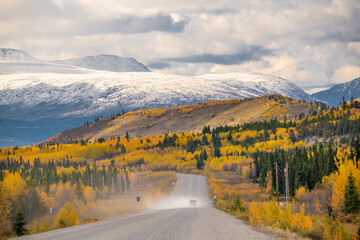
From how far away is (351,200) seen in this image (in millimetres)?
61812

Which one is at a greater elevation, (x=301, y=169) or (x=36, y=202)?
(x=301, y=169)

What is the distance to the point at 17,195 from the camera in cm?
Result: 14388

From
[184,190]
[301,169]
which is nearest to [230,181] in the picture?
[184,190]

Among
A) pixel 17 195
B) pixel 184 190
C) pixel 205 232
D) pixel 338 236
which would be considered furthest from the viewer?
pixel 184 190

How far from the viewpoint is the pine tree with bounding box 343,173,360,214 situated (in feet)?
200

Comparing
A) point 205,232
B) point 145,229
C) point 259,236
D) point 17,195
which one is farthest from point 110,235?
point 17,195

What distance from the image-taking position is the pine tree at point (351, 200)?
61031 millimetres

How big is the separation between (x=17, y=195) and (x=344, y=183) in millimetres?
110034

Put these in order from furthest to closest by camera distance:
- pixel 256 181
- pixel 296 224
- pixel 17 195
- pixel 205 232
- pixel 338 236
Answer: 1. pixel 256 181
2. pixel 17 195
3. pixel 296 224
4. pixel 205 232
5. pixel 338 236

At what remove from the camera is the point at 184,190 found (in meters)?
164

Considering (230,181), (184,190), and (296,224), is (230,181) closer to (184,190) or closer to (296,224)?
(184,190)

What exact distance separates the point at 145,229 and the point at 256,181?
14881 centimetres

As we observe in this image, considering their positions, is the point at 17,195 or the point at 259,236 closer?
the point at 259,236

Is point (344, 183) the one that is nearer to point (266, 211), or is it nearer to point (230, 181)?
point (266, 211)
